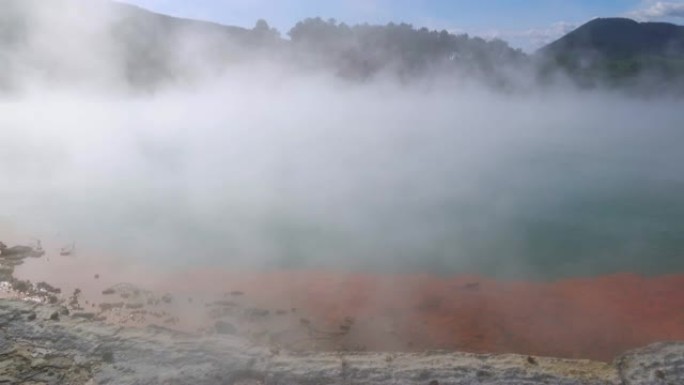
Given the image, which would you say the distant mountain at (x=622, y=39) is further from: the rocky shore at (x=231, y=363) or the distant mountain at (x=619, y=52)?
the rocky shore at (x=231, y=363)

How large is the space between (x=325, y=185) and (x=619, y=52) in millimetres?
35118

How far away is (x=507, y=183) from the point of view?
7.63 meters

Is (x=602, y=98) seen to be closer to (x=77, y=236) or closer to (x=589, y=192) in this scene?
(x=589, y=192)

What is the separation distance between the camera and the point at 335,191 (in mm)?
6820

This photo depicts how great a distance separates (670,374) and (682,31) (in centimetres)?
4994

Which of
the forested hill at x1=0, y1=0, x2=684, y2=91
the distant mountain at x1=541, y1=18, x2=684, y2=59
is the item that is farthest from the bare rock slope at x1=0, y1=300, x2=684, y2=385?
the distant mountain at x1=541, y1=18, x2=684, y2=59

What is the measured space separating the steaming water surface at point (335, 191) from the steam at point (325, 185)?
0.03 m

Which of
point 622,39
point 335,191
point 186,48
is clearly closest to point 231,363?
point 335,191

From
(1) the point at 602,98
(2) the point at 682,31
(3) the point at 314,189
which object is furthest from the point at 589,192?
(2) the point at 682,31

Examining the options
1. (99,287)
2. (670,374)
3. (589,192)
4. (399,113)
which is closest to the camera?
(670,374)

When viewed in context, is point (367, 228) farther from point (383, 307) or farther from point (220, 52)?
point (220, 52)

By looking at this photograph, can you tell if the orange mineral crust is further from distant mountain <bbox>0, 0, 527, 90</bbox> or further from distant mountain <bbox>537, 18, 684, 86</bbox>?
distant mountain <bbox>537, 18, 684, 86</bbox>

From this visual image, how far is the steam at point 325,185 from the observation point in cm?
512

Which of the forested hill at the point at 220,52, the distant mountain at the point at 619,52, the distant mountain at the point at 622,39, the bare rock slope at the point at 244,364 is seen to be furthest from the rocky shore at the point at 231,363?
the distant mountain at the point at 622,39
